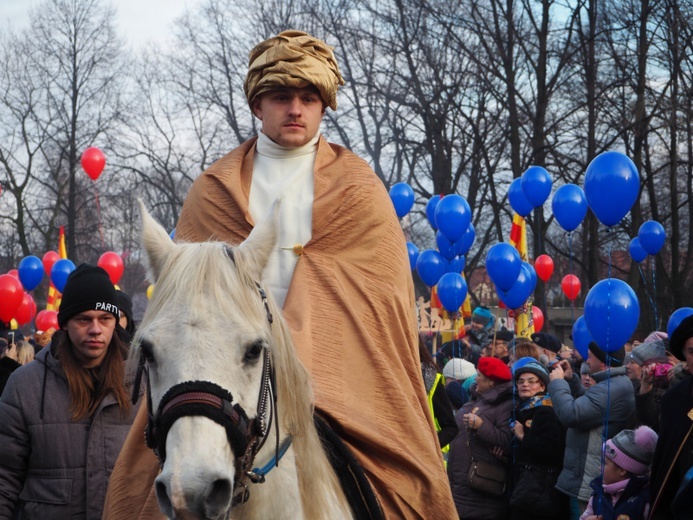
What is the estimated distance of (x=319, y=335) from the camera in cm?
348

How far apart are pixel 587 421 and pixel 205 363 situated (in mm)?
5206

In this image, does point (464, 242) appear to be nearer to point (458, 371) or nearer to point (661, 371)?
point (458, 371)

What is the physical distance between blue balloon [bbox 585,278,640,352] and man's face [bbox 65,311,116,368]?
15.8 ft

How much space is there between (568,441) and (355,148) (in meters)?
23.2

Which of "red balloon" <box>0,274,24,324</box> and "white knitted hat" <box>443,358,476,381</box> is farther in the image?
"red balloon" <box>0,274,24,324</box>

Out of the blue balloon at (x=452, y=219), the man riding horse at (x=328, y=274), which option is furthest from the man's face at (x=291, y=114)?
the blue balloon at (x=452, y=219)

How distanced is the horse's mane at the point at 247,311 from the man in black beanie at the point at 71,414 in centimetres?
142

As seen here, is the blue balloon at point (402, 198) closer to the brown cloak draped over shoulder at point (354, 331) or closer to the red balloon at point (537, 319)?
the red balloon at point (537, 319)

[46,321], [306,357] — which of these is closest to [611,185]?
[306,357]

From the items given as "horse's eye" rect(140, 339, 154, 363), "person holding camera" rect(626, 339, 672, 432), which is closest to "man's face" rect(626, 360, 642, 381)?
"person holding camera" rect(626, 339, 672, 432)

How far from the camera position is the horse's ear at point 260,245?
3.00 metres

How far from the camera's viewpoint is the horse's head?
8.00 ft

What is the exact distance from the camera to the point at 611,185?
891cm

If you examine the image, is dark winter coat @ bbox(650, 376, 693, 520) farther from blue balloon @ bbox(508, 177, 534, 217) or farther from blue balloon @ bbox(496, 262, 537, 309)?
blue balloon @ bbox(508, 177, 534, 217)
